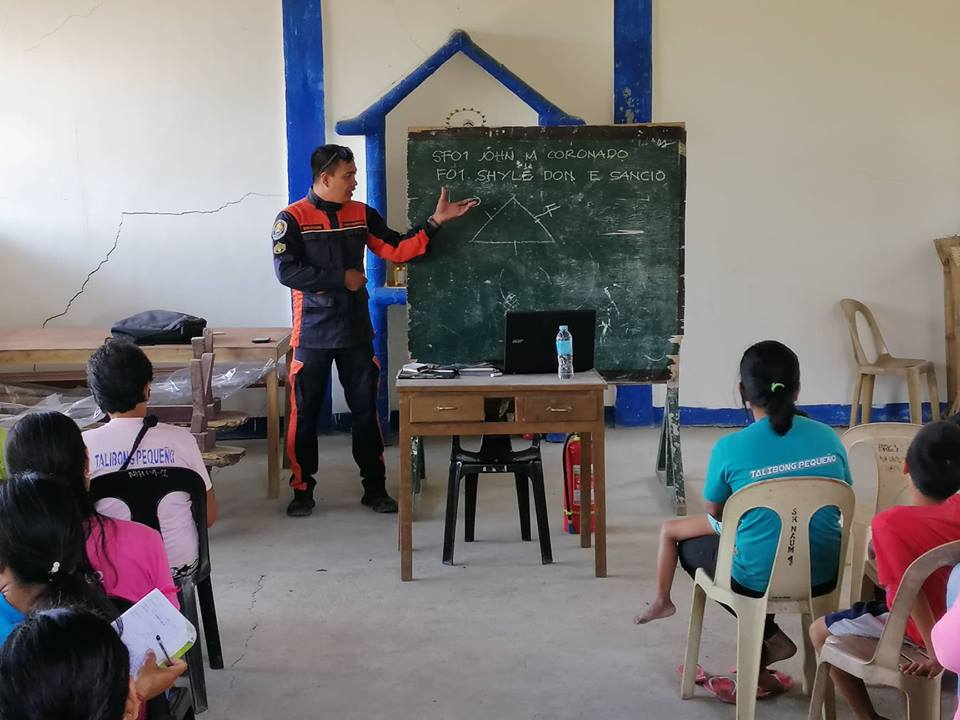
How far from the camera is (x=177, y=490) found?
2832 mm

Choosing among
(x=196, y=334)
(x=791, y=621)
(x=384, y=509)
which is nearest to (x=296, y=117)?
(x=196, y=334)

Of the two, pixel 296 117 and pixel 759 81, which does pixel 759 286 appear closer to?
pixel 759 81

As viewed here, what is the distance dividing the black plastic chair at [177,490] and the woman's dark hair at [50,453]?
0.43 m

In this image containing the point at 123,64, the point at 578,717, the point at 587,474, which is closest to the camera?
the point at 578,717

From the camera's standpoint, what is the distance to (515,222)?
4762mm

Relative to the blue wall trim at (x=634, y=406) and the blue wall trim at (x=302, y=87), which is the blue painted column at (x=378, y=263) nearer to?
the blue wall trim at (x=302, y=87)

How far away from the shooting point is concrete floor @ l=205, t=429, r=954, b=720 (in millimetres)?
2973

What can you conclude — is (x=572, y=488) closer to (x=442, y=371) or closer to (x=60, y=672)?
(x=442, y=371)

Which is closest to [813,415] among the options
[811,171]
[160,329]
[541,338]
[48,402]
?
[811,171]

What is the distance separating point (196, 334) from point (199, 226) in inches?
43.5

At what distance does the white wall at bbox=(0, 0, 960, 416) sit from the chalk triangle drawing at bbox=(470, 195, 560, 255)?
5.65 ft

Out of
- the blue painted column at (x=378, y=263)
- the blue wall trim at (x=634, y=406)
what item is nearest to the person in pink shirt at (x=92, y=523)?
the blue painted column at (x=378, y=263)

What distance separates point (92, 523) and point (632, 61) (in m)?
4.81

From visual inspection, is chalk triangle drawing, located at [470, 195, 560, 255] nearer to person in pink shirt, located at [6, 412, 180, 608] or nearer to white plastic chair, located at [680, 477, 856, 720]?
white plastic chair, located at [680, 477, 856, 720]
